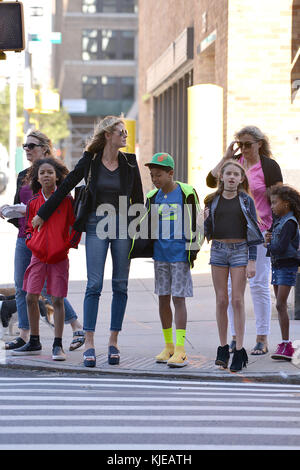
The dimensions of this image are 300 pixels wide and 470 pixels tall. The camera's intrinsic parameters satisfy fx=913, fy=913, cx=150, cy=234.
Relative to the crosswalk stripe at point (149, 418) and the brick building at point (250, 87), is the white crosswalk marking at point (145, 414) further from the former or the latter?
the brick building at point (250, 87)

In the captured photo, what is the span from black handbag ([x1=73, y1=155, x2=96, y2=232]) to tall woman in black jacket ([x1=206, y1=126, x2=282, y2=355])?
1203 millimetres

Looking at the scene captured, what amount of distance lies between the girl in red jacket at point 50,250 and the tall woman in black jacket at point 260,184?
1355mm

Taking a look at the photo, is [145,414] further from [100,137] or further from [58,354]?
[100,137]

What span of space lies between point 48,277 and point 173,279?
3.80 feet

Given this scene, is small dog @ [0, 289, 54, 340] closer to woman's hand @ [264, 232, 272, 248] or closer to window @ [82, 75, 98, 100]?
woman's hand @ [264, 232, 272, 248]

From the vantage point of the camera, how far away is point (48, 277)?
8016mm

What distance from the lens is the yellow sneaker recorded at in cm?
775

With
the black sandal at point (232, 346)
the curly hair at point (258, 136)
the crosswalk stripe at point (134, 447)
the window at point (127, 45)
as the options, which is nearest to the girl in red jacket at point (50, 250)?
the black sandal at point (232, 346)

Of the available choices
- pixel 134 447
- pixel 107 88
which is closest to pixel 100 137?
pixel 134 447

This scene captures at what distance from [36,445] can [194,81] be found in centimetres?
1578

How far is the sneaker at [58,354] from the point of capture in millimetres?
7793

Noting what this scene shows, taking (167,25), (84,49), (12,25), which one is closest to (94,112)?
(84,49)

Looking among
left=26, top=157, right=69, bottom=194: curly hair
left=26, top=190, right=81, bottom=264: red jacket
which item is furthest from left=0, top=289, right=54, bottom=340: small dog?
left=26, top=157, right=69, bottom=194: curly hair

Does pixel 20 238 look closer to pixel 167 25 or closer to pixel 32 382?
pixel 32 382
